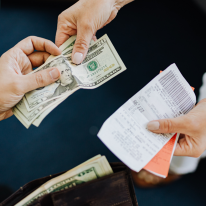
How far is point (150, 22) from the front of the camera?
1.46 metres

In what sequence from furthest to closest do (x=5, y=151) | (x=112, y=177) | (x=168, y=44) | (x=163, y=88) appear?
(x=168, y=44)
(x=5, y=151)
(x=163, y=88)
(x=112, y=177)

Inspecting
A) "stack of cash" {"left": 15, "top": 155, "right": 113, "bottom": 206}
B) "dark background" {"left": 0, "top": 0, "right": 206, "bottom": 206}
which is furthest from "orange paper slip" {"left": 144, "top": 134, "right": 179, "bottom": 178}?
"dark background" {"left": 0, "top": 0, "right": 206, "bottom": 206}

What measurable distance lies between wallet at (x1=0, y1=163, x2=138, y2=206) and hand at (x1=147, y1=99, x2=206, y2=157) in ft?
0.75

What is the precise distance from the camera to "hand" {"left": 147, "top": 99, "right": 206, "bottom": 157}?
73cm

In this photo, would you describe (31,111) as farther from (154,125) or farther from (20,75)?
(154,125)

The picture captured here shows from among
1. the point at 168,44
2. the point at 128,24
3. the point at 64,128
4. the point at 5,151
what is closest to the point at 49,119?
the point at 64,128

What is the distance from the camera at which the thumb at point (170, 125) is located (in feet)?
2.39

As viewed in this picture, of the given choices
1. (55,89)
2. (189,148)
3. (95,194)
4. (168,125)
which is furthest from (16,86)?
(189,148)

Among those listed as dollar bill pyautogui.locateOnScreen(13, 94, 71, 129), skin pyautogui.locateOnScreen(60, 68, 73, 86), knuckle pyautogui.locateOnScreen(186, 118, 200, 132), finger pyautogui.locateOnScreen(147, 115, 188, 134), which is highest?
skin pyautogui.locateOnScreen(60, 68, 73, 86)

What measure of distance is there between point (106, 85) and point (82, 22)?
1.85 ft

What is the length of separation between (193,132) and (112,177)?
0.39 meters

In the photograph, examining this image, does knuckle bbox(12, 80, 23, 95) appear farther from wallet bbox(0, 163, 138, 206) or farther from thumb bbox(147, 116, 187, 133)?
thumb bbox(147, 116, 187, 133)

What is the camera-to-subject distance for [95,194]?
0.69m

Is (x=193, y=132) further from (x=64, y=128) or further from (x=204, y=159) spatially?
(x=64, y=128)
